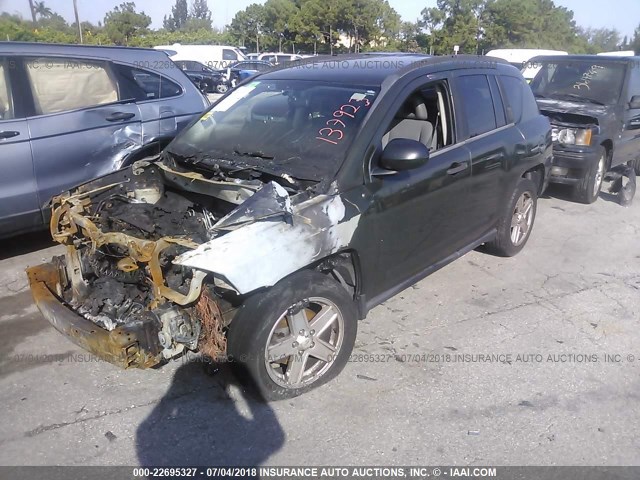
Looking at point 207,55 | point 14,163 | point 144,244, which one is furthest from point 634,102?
Result: point 207,55

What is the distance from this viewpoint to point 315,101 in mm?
3902

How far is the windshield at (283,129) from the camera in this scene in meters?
3.49

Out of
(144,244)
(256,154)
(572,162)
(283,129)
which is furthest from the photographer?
(572,162)

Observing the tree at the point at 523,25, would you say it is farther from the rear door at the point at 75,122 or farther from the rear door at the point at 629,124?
the rear door at the point at 75,122

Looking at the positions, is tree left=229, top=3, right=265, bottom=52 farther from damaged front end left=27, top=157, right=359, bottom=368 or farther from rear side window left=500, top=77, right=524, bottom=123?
damaged front end left=27, top=157, right=359, bottom=368

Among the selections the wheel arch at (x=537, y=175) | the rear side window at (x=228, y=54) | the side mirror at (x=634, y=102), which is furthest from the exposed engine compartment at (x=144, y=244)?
the rear side window at (x=228, y=54)

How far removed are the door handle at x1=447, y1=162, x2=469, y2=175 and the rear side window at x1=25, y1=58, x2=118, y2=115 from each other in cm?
342

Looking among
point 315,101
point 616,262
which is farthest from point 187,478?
point 616,262

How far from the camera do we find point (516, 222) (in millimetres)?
5402

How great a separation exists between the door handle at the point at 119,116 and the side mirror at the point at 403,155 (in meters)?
3.08

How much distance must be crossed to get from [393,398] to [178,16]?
5386 inches

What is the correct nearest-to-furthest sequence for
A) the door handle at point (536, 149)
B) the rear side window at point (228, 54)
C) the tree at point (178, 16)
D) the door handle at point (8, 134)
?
1. the door handle at point (8, 134)
2. the door handle at point (536, 149)
3. the rear side window at point (228, 54)
4. the tree at point (178, 16)

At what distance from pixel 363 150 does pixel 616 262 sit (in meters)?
3.58

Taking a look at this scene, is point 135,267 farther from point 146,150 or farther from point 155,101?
point 155,101
